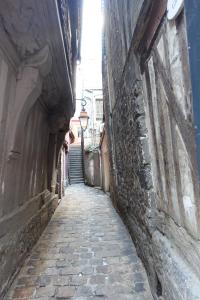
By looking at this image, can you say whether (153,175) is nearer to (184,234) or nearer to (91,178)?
(184,234)

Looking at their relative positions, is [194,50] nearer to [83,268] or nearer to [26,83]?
[26,83]

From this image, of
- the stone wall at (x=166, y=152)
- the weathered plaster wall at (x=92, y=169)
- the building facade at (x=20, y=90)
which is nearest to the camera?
the stone wall at (x=166, y=152)

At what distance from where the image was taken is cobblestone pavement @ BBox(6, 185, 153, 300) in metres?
2.39

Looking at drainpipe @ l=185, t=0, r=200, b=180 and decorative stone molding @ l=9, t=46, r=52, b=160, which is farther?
decorative stone molding @ l=9, t=46, r=52, b=160

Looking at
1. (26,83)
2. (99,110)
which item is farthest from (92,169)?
(26,83)

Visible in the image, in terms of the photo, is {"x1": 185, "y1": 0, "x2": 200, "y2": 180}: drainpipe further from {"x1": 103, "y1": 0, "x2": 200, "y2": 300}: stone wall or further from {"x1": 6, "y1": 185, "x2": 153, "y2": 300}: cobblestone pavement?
{"x1": 6, "y1": 185, "x2": 153, "y2": 300}: cobblestone pavement

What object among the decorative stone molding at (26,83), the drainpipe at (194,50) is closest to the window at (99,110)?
the decorative stone molding at (26,83)

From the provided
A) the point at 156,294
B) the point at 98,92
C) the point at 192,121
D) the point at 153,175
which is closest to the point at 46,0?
the point at 192,121

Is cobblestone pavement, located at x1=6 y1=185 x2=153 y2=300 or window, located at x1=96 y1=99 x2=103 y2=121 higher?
window, located at x1=96 y1=99 x2=103 y2=121

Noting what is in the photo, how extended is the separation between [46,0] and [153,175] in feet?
6.37

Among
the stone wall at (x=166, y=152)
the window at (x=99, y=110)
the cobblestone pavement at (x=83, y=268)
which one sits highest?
the window at (x=99, y=110)

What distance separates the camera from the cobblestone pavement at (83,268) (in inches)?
94.1

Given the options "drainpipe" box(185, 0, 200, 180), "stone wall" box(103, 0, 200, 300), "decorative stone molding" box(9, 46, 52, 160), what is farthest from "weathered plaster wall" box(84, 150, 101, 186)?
"drainpipe" box(185, 0, 200, 180)

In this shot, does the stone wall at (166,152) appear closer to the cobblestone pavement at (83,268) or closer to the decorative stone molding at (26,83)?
the cobblestone pavement at (83,268)
